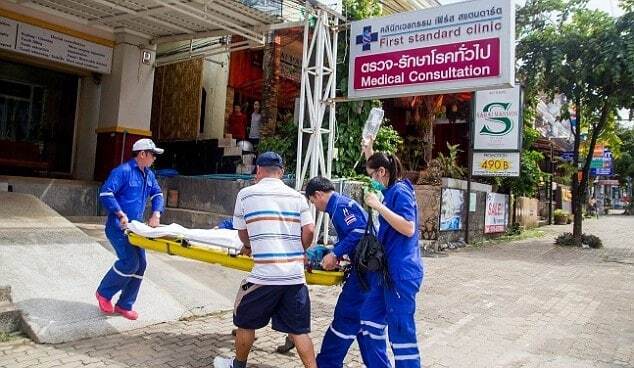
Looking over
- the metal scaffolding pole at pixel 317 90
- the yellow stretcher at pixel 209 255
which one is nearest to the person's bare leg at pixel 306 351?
the yellow stretcher at pixel 209 255

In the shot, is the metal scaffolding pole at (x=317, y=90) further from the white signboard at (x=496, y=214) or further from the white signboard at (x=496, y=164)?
the white signboard at (x=496, y=214)

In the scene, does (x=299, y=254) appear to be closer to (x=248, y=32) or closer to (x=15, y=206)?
(x=15, y=206)

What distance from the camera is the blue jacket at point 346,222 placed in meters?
3.75

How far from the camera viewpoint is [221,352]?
174 inches

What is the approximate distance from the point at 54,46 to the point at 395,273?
9.95 meters

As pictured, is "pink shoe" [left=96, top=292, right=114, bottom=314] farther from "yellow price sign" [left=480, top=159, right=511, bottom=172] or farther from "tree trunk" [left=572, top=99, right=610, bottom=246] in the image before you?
"tree trunk" [left=572, top=99, right=610, bottom=246]

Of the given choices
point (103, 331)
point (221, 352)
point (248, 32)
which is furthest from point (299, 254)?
point (248, 32)

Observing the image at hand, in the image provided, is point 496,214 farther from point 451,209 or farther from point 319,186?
point 319,186

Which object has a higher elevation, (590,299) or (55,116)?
(55,116)

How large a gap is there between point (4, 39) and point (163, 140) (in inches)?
204

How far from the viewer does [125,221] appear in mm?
4664

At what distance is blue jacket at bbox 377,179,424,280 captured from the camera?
3473 mm

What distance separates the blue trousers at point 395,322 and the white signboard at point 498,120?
11030mm

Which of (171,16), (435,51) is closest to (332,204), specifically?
(435,51)
